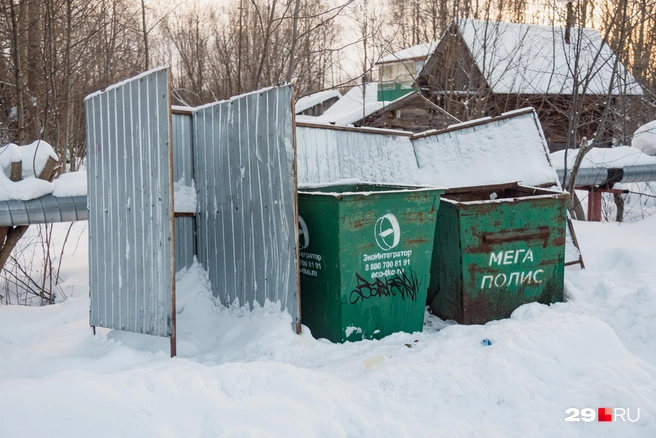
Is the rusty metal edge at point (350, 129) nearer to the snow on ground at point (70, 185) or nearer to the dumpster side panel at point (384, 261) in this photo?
the dumpster side panel at point (384, 261)

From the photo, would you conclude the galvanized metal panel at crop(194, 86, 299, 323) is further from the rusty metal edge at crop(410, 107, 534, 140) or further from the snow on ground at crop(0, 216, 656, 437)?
the rusty metal edge at crop(410, 107, 534, 140)

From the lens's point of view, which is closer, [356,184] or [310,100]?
[356,184]

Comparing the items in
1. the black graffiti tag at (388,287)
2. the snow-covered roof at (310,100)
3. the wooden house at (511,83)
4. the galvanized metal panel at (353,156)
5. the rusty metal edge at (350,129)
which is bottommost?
the black graffiti tag at (388,287)

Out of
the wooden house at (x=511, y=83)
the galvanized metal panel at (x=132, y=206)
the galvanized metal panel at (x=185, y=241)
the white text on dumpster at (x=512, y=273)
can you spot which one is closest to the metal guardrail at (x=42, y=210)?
the galvanized metal panel at (x=185, y=241)

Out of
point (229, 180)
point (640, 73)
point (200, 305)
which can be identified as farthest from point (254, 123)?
point (640, 73)

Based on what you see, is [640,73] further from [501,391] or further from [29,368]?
[29,368]

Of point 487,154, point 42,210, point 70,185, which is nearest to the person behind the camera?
point 42,210

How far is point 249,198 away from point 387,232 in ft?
3.69

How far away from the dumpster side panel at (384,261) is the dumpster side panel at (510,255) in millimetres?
416

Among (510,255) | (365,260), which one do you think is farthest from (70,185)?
(510,255)

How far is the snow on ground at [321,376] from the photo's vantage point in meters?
3.09

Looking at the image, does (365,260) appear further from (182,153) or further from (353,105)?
(353,105)

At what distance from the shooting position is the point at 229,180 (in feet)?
16.9

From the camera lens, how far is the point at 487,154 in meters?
7.43
